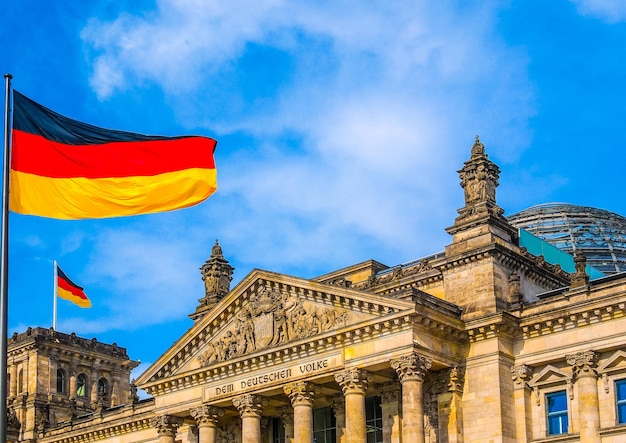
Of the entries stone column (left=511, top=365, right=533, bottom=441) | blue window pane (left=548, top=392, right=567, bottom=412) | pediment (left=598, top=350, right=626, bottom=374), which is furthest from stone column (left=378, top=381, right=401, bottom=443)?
pediment (left=598, top=350, right=626, bottom=374)

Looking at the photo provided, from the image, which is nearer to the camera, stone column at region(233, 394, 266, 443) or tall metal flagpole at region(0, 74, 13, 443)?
tall metal flagpole at region(0, 74, 13, 443)

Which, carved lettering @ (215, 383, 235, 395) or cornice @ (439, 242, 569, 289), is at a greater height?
cornice @ (439, 242, 569, 289)

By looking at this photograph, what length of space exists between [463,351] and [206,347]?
13439mm

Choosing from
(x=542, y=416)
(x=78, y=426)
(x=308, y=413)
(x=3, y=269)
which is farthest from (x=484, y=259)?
(x=78, y=426)

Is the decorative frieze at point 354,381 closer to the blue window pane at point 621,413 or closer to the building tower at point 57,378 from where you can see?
the blue window pane at point 621,413

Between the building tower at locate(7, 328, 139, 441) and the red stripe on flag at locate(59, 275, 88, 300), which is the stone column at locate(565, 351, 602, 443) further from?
the red stripe on flag at locate(59, 275, 88, 300)

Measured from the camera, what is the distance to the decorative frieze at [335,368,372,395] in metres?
46.9

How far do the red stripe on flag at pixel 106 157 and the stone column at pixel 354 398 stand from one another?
19412mm

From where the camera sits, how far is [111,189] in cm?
2850

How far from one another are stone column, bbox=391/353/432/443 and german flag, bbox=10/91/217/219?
18004 millimetres

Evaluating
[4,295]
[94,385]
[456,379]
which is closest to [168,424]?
[456,379]

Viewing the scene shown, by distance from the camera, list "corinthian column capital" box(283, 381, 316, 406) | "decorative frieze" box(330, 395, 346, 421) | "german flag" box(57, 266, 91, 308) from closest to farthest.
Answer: "corinthian column capital" box(283, 381, 316, 406)
"decorative frieze" box(330, 395, 346, 421)
"german flag" box(57, 266, 91, 308)

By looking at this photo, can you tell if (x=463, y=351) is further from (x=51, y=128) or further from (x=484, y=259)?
(x=51, y=128)

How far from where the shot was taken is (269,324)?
168 ft
